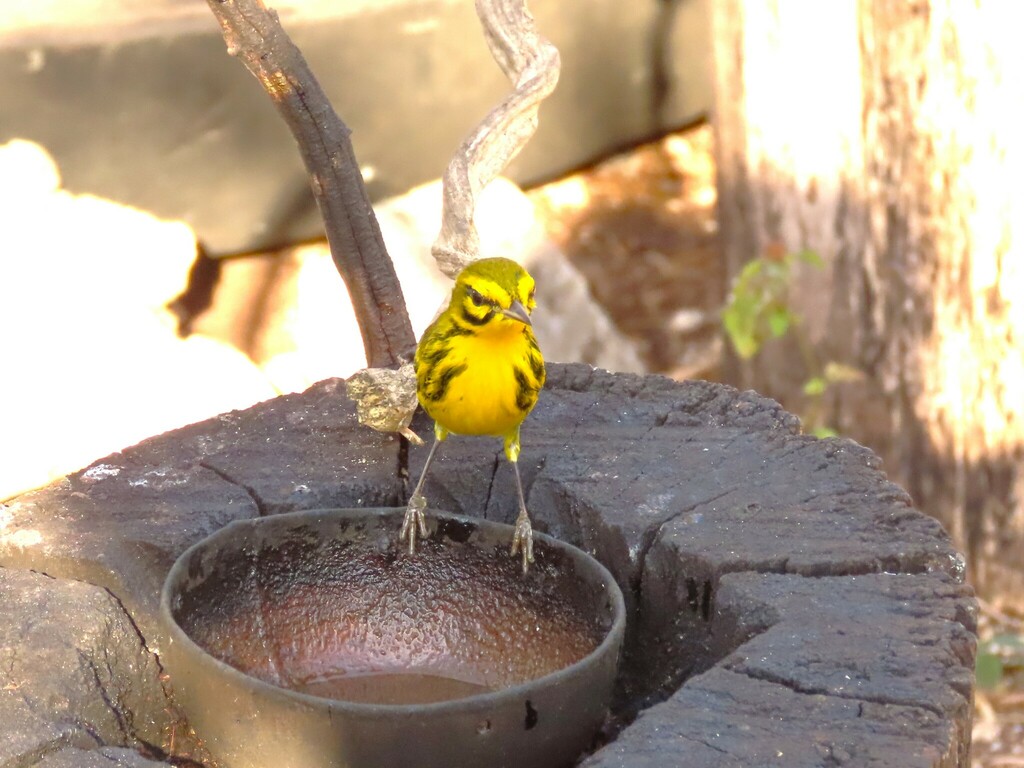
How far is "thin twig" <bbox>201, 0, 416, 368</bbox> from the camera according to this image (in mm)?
2418

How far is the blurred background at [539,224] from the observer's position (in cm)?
452

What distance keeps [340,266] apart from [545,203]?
4.26m

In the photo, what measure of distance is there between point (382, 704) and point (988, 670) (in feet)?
9.41

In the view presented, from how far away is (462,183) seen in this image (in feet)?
9.04

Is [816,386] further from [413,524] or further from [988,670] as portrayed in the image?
[413,524]

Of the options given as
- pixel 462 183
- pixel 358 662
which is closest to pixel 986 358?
pixel 462 183

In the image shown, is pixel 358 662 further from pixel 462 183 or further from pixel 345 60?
pixel 345 60

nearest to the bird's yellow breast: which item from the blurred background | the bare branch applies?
the bare branch

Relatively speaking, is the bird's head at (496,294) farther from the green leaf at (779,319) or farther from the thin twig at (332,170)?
the green leaf at (779,319)

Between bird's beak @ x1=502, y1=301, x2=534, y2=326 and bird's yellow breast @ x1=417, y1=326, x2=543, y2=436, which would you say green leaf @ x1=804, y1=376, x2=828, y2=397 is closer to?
bird's yellow breast @ x1=417, y1=326, x2=543, y2=436

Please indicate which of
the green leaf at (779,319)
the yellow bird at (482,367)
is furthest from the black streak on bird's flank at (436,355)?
the green leaf at (779,319)

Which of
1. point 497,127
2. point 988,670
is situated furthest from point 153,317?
point 988,670

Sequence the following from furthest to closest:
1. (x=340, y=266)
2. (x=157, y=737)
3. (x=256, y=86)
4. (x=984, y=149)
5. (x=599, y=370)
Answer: (x=256, y=86)
(x=984, y=149)
(x=599, y=370)
(x=340, y=266)
(x=157, y=737)

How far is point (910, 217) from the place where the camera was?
461 cm
